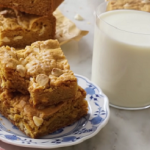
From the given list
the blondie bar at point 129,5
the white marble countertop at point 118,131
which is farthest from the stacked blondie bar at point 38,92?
the blondie bar at point 129,5

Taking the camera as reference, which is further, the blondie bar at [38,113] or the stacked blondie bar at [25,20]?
the stacked blondie bar at [25,20]

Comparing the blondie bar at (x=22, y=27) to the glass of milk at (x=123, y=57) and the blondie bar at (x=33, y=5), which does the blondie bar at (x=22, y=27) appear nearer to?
the blondie bar at (x=33, y=5)

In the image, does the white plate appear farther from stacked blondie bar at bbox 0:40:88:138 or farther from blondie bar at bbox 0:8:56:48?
blondie bar at bbox 0:8:56:48

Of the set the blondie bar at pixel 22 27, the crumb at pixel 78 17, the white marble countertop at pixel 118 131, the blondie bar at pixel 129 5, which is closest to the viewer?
the white marble countertop at pixel 118 131

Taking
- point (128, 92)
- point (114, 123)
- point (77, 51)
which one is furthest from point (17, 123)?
point (77, 51)

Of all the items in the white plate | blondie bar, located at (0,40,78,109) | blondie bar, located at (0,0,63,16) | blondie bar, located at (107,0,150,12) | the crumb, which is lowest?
the white plate

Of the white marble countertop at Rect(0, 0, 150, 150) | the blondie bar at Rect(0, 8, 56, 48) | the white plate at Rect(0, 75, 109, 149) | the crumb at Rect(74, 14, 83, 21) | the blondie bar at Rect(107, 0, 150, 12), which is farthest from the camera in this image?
the crumb at Rect(74, 14, 83, 21)

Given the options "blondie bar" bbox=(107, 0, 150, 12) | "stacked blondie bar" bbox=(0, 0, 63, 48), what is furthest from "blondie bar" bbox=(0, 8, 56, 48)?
"blondie bar" bbox=(107, 0, 150, 12)
